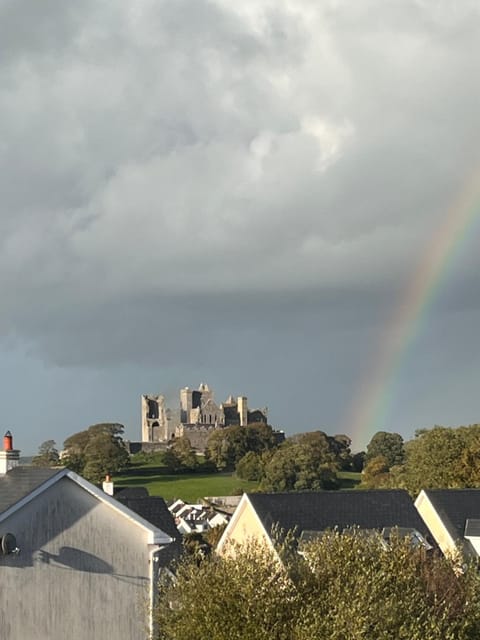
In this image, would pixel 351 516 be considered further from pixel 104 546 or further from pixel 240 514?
pixel 104 546

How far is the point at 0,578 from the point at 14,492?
2.46 meters

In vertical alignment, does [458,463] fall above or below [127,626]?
above

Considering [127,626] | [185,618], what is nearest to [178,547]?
[127,626]

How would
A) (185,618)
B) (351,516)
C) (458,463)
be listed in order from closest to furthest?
(185,618), (351,516), (458,463)

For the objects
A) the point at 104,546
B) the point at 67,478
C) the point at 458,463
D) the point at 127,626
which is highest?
the point at 458,463

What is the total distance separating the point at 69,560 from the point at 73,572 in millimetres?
364

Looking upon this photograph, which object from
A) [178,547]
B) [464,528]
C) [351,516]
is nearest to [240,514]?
[351,516]

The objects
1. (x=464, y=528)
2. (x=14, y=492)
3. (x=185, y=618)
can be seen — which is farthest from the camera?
(x=464, y=528)

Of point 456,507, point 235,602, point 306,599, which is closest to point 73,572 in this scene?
point 235,602

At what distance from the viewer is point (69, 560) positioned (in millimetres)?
29953

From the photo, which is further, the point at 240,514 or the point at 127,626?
the point at 240,514

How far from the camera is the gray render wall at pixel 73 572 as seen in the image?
1139 inches

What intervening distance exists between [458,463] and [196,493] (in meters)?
87.8

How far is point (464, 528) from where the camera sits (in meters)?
65.2
